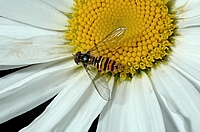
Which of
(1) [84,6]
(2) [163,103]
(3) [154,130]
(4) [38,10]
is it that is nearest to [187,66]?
(2) [163,103]

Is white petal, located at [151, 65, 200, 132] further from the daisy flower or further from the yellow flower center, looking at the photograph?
the yellow flower center

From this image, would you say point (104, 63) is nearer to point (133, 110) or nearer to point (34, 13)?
point (133, 110)

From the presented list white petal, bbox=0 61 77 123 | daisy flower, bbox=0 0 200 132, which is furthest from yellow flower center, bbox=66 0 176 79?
white petal, bbox=0 61 77 123

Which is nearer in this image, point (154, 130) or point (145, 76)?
point (154, 130)

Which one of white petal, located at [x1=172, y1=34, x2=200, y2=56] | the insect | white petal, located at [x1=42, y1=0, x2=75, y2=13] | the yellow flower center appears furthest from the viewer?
Result: white petal, located at [x1=42, y1=0, x2=75, y2=13]

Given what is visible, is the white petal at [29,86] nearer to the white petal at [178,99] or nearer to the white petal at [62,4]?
the white petal at [62,4]

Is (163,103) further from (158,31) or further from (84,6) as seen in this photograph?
(84,6)
